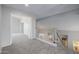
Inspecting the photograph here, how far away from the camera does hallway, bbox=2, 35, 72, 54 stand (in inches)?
72.1

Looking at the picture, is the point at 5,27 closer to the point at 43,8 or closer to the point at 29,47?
the point at 29,47

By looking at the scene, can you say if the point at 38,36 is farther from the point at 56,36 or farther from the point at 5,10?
the point at 5,10

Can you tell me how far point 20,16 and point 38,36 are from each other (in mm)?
464

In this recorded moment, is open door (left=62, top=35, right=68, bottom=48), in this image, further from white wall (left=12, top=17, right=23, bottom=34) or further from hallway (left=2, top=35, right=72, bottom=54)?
white wall (left=12, top=17, right=23, bottom=34)

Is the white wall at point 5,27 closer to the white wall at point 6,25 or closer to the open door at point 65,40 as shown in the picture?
the white wall at point 6,25

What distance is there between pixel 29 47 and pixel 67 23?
2.56 ft

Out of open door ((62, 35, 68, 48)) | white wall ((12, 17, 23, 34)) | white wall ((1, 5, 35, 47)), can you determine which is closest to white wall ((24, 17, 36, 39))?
white wall ((12, 17, 23, 34))

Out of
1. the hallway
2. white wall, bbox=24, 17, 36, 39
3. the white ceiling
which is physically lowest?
the hallway

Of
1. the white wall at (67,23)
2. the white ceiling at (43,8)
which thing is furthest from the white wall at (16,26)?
the white wall at (67,23)

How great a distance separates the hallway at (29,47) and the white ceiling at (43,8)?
1.51 ft

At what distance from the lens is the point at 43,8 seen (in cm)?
184

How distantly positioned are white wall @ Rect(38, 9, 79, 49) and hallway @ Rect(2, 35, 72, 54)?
298mm
